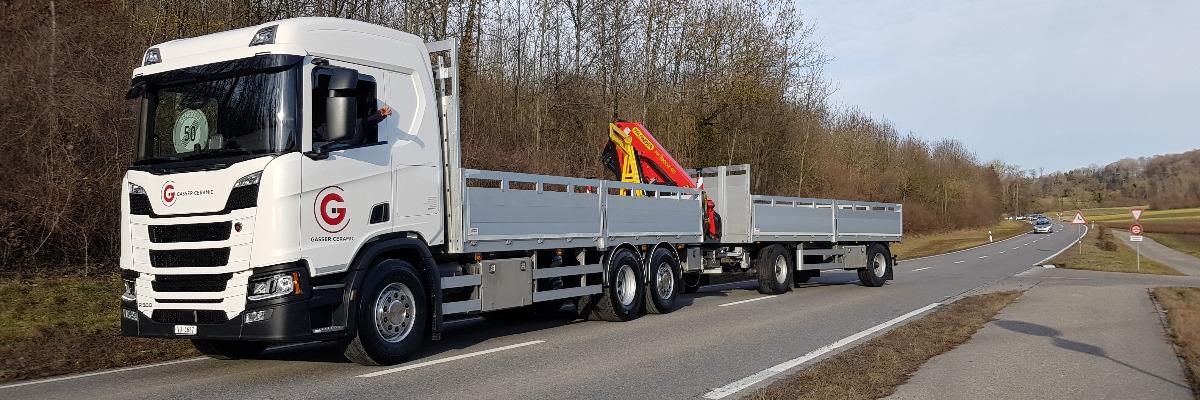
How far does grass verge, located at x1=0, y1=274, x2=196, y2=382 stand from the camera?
8344mm

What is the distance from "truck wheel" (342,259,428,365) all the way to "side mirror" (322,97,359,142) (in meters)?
1.29

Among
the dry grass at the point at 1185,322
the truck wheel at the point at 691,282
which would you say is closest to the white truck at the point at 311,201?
the truck wheel at the point at 691,282

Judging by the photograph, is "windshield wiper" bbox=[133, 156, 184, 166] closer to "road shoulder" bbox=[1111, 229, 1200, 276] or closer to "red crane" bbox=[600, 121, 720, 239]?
"red crane" bbox=[600, 121, 720, 239]

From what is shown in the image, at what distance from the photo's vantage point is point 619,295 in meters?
12.1

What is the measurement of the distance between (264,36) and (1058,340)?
9.32 metres

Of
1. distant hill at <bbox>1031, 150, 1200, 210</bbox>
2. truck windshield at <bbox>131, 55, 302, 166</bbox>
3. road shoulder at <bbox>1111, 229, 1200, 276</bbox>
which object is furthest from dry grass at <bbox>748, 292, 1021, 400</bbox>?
distant hill at <bbox>1031, 150, 1200, 210</bbox>

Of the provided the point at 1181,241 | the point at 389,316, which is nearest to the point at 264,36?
the point at 389,316

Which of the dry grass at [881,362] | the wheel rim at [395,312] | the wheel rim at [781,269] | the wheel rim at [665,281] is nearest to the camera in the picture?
the dry grass at [881,362]

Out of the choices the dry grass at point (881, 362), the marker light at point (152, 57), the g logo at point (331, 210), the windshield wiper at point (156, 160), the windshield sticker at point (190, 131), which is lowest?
the dry grass at point (881, 362)

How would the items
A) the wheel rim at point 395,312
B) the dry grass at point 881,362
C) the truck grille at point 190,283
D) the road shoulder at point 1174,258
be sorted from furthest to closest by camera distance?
the road shoulder at point 1174,258, the wheel rim at point 395,312, the truck grille at point 190,283, the dry grass at point 881,362

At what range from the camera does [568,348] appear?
31.3 feet

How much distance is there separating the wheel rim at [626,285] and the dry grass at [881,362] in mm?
3534

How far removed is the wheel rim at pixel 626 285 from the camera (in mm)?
12219

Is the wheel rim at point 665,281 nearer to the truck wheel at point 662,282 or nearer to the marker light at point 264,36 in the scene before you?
the truck wheel at point 662,282
